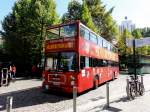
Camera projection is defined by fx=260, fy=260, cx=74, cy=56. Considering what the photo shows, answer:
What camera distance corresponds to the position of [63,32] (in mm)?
14547

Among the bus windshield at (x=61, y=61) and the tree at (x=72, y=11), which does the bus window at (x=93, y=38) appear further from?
the tree at (x=72, y=11)

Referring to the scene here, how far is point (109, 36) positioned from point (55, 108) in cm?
3644

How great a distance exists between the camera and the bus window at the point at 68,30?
45.9 feet

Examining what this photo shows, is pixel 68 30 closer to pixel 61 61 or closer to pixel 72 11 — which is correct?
pixel 61 61

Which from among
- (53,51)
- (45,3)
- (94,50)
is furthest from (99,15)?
(53,51)

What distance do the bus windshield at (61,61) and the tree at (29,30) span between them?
1699 centimetres

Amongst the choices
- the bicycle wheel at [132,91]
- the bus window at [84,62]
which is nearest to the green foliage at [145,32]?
the bus window at [84,62]

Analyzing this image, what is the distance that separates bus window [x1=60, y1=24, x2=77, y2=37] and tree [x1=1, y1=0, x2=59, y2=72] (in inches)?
667

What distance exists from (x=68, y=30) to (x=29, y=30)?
58.0ft

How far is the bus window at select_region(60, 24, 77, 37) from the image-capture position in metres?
14.0

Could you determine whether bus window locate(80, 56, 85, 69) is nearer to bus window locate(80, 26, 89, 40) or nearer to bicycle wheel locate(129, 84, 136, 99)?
bus window locate(80, 26, 89, 40)

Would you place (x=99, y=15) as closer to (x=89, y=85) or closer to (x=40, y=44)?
(x=40, y=44)

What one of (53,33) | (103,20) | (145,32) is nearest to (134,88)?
(53,33)

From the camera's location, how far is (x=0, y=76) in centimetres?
1853
